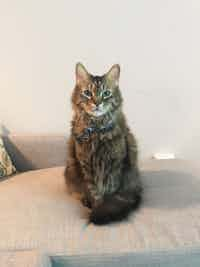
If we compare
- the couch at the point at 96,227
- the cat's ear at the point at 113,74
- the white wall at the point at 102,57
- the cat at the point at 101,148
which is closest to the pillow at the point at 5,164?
the couch at the point at 96,227

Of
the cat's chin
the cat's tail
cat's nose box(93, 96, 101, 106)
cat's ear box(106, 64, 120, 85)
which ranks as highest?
cat's ear box(106, 64, 120, 85)

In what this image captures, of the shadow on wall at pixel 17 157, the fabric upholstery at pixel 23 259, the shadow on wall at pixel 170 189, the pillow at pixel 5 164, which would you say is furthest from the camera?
the shadow on wall at pixel 17 157

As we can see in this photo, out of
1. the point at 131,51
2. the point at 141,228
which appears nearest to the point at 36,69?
the point at 131,51

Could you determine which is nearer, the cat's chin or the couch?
the couch

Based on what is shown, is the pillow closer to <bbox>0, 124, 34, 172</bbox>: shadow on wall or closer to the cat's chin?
<bbox>0, 124, 34, 172</bbox>: shadow on wall

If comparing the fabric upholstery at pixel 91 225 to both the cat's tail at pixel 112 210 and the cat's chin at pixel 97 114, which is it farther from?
the cat's chin at pixel 97 114

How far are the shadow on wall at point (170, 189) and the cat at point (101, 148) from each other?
0.11 m

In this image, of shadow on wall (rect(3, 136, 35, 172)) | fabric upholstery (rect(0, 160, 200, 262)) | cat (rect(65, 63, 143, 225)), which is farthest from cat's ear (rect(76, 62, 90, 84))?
shadow on wall (rect(3, 136, 35, 172))

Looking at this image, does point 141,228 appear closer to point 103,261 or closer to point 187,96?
point 103,261

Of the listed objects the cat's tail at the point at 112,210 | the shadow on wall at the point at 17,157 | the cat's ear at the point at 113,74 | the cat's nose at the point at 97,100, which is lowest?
the shadow on wall at the point at 17,157

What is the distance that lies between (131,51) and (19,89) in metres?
0.62

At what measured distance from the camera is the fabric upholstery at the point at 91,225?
1121 mm

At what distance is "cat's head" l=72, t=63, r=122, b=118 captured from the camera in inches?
49.9

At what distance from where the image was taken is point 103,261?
42.6 inches
